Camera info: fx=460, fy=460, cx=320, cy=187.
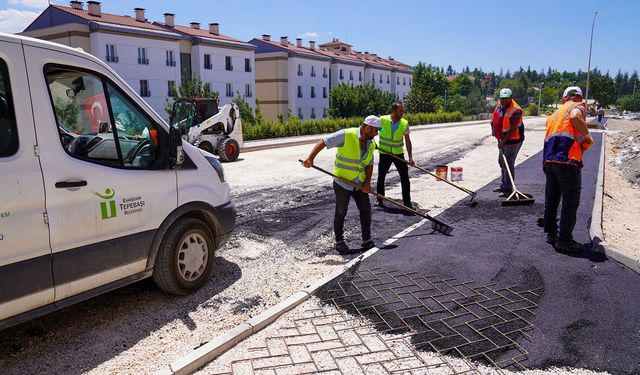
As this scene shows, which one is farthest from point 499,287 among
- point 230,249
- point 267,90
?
point 267,90

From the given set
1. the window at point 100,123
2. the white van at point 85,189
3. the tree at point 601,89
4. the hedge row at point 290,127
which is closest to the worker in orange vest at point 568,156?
the white van at point 85,189

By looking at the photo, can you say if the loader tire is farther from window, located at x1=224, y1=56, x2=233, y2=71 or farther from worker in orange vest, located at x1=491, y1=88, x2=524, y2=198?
window, located at x1=224, y1=56, x2=233, y2=71

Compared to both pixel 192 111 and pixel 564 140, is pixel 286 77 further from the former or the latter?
pixel 564 140

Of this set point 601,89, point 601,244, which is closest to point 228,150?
point 601,244

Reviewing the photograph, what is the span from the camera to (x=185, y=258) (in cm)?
443

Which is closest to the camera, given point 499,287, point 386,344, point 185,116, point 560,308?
point 386,344

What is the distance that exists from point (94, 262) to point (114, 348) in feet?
2.26

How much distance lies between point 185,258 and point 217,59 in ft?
132

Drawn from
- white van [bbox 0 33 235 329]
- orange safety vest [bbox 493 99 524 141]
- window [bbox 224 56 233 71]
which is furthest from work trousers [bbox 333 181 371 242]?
window [bbox 224 56 233 71]

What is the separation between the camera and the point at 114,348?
359 cm

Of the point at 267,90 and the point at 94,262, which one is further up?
the point at 267,90

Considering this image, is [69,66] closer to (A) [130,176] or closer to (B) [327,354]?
(A) [130,176]

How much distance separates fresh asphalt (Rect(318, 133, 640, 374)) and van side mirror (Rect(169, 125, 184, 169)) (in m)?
1.88

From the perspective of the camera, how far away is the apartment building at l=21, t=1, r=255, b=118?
33.3 m
